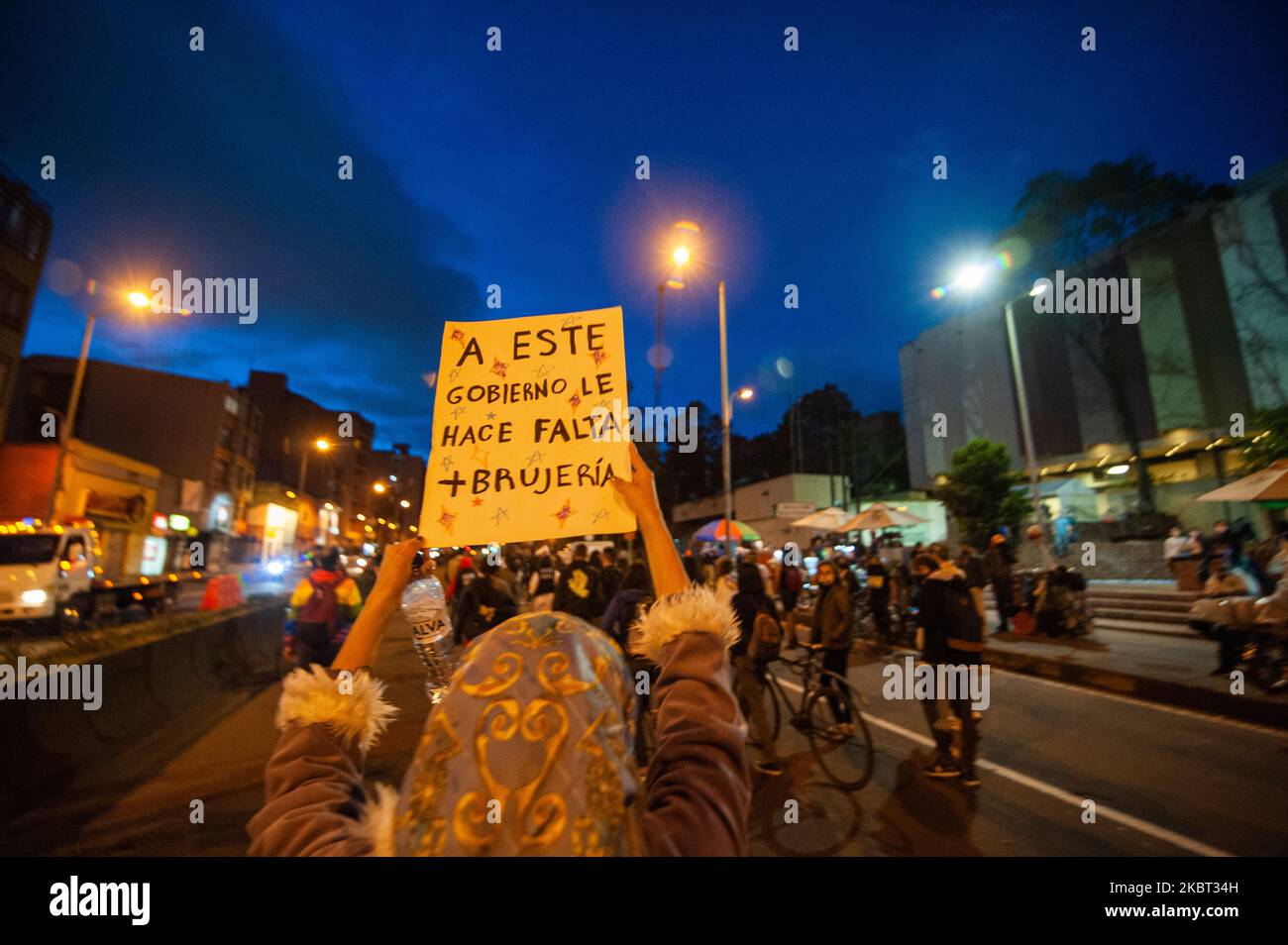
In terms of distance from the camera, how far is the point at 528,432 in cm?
206

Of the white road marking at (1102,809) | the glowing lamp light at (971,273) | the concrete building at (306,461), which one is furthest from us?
the concrete building at (306,461)

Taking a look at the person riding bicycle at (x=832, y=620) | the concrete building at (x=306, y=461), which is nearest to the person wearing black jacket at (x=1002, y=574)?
the person riding bicycle at (x=832, y=620)

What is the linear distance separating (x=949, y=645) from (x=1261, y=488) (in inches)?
307

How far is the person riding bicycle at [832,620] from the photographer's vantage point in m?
6.64

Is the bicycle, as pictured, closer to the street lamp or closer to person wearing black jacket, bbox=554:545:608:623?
person wearing black jacket, bbox=554:545:608:623

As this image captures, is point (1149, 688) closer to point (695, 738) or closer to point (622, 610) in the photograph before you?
point (622, 610)

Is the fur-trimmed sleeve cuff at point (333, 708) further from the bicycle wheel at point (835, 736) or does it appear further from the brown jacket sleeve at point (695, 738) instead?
the bicycle wheel at point (835, 736)

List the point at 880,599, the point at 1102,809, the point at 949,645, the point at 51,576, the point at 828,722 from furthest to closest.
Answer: the point at 51,576 → the point at 880,599 → the point at 828,722 → the point at 949,645 → the point at 1102,809

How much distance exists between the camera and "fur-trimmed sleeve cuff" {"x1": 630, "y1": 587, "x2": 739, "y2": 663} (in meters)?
1.41

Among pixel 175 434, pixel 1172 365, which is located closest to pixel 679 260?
pixel 1172 365

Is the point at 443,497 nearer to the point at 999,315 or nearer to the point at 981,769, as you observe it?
the point at 981,769

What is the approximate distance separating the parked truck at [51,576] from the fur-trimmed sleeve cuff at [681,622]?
56.1 ft
